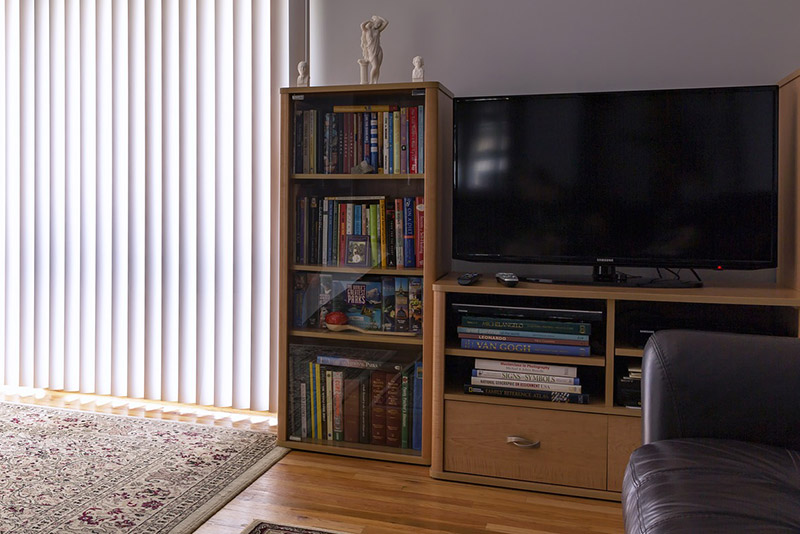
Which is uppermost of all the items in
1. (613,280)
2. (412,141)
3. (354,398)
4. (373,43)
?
(373,43)

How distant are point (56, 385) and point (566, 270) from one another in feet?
8.35

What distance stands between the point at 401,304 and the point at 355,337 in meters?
0.23

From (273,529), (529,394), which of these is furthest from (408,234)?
(273,529)

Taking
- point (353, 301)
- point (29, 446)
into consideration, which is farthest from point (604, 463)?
point (29, 446)

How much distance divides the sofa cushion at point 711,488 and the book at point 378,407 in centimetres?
127

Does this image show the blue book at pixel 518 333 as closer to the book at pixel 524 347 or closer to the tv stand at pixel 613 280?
the book at pixel 524 347

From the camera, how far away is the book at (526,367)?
2.38m

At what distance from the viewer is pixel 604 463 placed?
2.34 meters

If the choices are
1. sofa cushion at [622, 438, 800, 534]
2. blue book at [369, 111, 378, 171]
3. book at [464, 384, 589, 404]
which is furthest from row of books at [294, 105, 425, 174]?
sofa cushion at [622, 438, 800, 534]

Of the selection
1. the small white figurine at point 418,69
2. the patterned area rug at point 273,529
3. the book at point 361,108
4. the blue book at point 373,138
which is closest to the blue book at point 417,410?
the patterned area rug at point 273,529

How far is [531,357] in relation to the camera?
7.93 feet

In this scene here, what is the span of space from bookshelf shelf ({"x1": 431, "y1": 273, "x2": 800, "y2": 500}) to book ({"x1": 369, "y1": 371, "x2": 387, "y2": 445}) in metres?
0.26

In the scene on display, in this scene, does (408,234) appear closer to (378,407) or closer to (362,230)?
(362,230)

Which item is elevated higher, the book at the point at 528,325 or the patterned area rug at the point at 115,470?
the book at the point at 528,325
